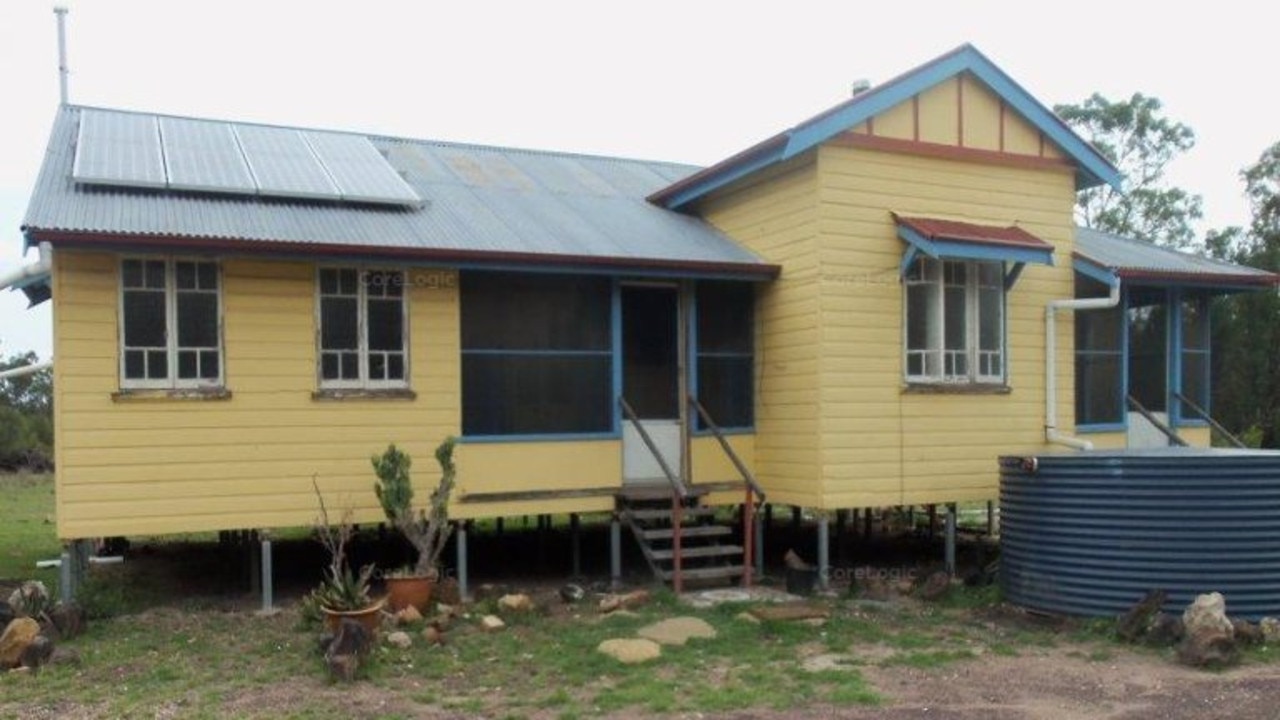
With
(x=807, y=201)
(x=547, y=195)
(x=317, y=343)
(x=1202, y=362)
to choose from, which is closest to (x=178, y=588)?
(x=317, y=343)

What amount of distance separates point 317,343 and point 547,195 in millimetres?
4310

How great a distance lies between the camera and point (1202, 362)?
51.7ft

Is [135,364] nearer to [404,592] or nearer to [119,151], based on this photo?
[119,151]

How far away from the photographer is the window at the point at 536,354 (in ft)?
38.9

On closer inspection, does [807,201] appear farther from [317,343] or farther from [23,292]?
[23,292]

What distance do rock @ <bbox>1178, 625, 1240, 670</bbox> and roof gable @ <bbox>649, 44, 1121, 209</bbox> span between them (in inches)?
232

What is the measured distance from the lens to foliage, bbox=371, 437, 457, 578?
10438 mm

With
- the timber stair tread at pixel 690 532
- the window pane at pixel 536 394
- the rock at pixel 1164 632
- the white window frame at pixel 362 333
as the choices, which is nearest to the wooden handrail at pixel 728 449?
the timber stair tread at pixel 690 532

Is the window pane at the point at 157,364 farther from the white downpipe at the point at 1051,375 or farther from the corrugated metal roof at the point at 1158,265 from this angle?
the corrugated metal roof at the point at 1158,265

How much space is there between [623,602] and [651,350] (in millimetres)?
3463

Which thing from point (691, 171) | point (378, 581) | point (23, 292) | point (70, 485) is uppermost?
point (691, 171)

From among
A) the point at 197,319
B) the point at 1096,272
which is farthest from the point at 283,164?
the point at 1096,272

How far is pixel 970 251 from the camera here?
11766 mm

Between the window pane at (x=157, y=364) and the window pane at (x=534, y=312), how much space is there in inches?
116
